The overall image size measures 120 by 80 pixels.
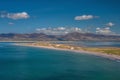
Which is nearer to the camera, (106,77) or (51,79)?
(51,79)

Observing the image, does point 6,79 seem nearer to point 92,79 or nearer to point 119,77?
point 92,79

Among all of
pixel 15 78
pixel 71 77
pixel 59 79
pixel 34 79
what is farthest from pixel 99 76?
pixel 15 78

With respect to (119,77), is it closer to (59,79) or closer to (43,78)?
(59,79)

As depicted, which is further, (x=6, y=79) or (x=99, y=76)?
(x=99, y=76)

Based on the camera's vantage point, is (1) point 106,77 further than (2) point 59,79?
Yes

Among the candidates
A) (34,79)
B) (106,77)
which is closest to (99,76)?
(106,77)

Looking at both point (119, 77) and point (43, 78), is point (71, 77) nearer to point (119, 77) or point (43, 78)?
point (43, 78)

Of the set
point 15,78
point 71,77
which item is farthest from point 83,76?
point 15,78
